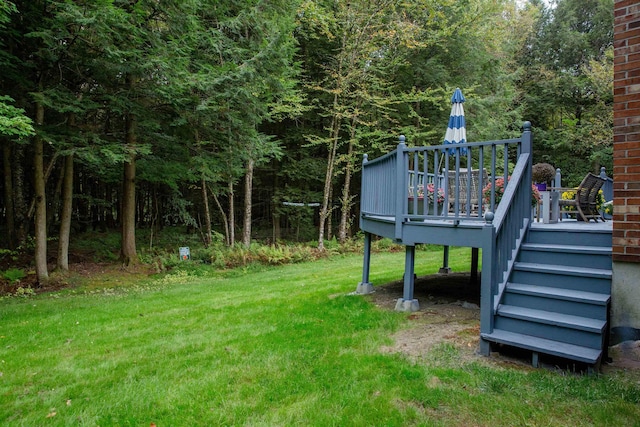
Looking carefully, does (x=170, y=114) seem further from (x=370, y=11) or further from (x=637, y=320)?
(x=637, y=320)

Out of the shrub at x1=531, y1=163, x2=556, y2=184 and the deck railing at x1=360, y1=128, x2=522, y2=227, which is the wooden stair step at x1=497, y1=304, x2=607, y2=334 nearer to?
the deck railing at x1=360, y1=128, x2=522, y2=227

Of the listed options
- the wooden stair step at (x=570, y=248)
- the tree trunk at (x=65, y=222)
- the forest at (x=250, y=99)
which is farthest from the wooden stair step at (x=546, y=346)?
the tree trunk at (x=65, y=222)

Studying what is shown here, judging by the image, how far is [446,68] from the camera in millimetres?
15305

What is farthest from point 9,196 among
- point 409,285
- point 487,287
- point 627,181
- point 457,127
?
point 627,181

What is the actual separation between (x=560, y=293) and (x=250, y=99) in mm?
7385

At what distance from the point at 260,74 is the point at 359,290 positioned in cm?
560

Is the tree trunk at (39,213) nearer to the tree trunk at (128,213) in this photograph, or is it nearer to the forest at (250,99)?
the forest at (250,99)

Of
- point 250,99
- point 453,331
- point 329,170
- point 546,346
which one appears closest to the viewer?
point 546,346

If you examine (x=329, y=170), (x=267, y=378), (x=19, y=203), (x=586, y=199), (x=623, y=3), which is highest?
(x=623, y=3)

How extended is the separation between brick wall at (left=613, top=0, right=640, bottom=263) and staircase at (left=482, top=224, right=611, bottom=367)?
1.21 ft

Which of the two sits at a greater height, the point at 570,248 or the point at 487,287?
the point at 570,248

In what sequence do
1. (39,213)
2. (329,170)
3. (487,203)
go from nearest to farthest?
(487,203)
(39,213)
(329,170)

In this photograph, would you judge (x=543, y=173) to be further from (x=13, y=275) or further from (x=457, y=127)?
(x=13, y=275)

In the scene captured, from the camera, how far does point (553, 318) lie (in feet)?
10.7
